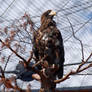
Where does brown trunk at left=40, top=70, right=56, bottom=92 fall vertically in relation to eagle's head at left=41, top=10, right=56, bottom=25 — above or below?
Answer: below

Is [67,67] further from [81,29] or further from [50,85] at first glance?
[50,85]

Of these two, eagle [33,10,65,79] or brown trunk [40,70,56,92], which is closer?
brown trunk [40,70,56,92]

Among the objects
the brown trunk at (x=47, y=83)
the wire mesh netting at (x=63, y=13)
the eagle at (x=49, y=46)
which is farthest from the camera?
the wire mesh netting at (x=63, y=13)

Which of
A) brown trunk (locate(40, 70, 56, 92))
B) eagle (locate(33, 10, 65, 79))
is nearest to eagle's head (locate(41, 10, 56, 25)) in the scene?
eagle (locate(33, 10, 65, 79))

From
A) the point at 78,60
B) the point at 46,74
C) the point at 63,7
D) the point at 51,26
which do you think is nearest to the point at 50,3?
the point at 63,7

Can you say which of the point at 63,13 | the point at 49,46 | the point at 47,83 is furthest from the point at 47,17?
the point at 63,13

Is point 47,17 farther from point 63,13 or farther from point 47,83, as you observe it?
point 63,13

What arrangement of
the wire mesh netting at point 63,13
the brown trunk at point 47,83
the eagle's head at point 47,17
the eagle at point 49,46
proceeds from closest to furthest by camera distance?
the brown trunk at point 47,83
the eagle at point 49,46
the eagle's head at point 47,17
the wire mesh netting at point 63,13

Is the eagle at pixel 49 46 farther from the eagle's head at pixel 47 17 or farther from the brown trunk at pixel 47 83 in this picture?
the brown trunk at pixel 47 83

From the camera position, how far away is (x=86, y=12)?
9.48 feet

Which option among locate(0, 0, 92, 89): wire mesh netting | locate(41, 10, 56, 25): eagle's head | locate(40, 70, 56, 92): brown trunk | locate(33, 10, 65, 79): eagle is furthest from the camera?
locate(0, 0, 92, 89): wire mesh netting

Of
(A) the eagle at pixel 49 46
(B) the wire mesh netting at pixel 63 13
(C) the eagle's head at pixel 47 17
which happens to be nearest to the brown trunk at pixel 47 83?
(A) the eagle at pixel 49 46

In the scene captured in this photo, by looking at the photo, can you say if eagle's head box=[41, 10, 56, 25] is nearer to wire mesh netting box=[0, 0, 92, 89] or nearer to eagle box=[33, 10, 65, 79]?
eagle box=[33, 10, 65, 79]

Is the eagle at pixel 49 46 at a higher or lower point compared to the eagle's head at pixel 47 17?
lower
